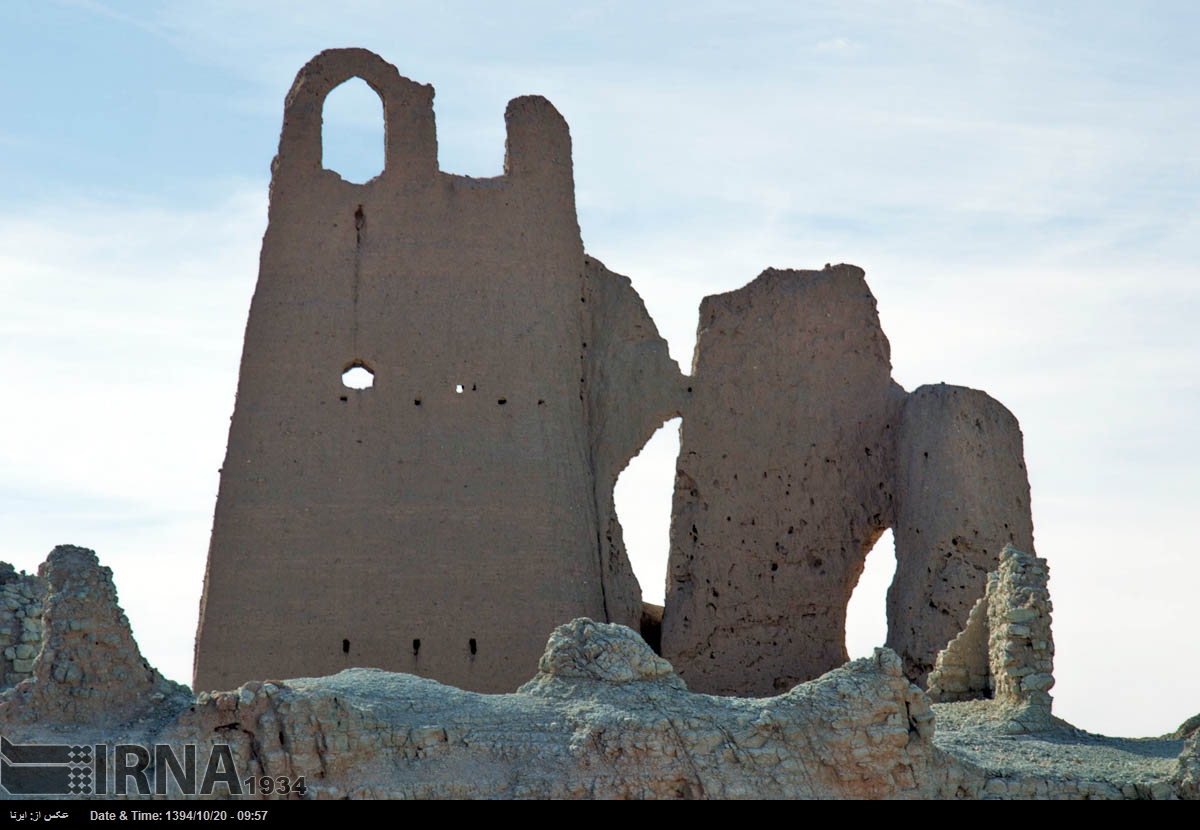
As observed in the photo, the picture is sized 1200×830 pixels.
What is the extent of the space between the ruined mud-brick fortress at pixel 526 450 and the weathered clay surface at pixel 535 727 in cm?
505

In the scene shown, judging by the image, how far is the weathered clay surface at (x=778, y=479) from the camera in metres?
23.6

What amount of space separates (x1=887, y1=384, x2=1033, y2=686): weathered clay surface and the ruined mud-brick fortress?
3cm

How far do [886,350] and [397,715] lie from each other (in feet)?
31.8

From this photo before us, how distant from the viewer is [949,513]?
22406 mm

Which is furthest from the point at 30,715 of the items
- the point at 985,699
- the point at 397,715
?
the point at 985,699

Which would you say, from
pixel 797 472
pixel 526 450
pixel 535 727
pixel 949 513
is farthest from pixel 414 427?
pixel 535 727

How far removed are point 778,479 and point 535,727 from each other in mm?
8147

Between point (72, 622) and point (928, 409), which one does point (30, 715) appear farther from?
point (928, 409)

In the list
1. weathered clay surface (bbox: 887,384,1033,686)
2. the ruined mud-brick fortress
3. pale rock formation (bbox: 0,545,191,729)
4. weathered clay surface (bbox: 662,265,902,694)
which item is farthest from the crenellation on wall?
weathered clay surface (bbox: 887,384,1033,686)

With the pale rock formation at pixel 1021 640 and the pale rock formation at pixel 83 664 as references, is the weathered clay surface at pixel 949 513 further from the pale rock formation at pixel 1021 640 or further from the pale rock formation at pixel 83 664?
the pale rock formation at pixel 83 664

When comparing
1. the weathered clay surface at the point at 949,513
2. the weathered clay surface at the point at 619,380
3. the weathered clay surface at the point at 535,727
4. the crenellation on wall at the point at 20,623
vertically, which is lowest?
the weathered clay surface at the point at 535,727

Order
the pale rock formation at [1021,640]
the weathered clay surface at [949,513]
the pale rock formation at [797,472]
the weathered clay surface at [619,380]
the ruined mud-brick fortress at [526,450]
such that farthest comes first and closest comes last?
the weathered clay surface at [619,380], the pale rock formation at [797,472], the ruined mud-brick fortress at [526,450], the weathered clay surface at [949,513], the pale rock formation at [1021,640]

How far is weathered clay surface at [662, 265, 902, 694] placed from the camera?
23609 millimetres

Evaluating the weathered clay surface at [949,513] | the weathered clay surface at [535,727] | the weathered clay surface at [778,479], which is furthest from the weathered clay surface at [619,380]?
the weathered clay surface at [535,727]
